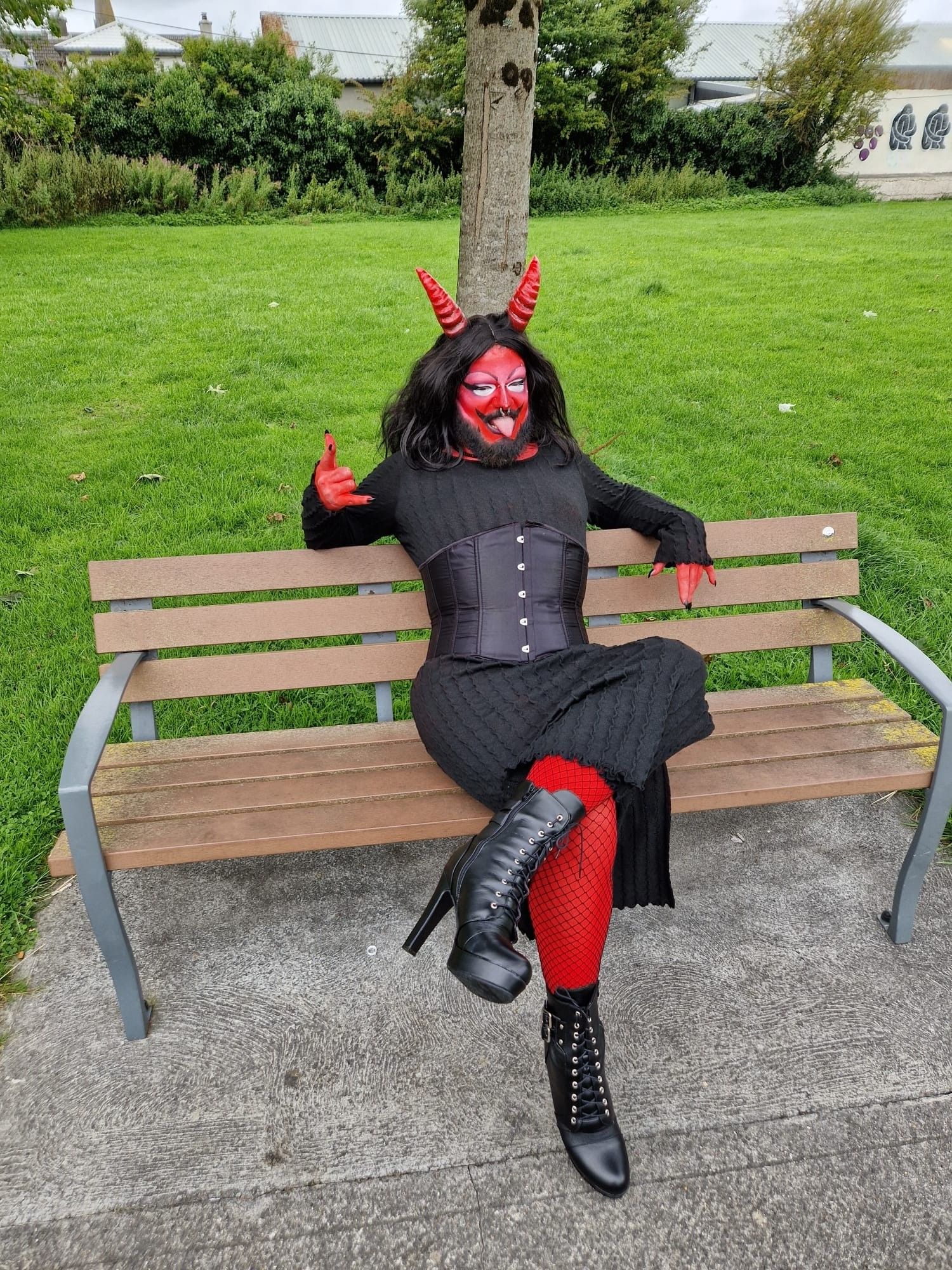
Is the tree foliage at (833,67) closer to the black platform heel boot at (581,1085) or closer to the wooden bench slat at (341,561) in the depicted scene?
the wooden bench slat at (341,561)

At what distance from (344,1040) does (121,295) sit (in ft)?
25.8

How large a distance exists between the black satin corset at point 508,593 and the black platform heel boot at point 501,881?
1.81 ft

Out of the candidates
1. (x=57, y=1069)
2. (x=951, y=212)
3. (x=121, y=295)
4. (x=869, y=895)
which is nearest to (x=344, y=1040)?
(x=57, y=1069)

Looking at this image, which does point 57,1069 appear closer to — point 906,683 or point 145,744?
point 145,744

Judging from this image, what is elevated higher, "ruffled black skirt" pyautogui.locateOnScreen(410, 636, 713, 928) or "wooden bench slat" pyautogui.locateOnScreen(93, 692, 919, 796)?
"ruffled black skirt" pyautogui.locateOnScreen(410, 636, 713, 928)

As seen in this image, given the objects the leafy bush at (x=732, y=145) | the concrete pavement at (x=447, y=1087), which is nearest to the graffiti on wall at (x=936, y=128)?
the leafy bush at (x=732, y=145)

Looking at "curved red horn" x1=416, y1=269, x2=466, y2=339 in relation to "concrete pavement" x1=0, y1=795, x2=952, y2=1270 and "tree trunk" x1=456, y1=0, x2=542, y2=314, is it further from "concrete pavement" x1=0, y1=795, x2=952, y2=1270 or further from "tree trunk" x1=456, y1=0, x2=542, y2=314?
"concrete pavement" x1=0, y1=795, x2=952, y2=1270

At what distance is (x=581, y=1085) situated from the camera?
1.87 meters

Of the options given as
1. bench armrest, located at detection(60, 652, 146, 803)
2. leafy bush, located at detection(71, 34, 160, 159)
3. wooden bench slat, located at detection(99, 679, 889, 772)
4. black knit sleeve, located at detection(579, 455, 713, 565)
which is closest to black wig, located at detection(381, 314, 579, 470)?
black knit sleeve, located at detection(579, 455, 713, 565)

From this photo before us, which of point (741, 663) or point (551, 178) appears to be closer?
point (741, 663)

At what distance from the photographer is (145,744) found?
259 centimetres

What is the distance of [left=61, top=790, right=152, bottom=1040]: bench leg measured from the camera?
198 cm

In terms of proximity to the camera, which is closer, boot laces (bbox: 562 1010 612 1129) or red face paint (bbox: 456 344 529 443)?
boot laces (bbox: 562 1010 612 1129)

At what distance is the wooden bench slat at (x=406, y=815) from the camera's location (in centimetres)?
209
